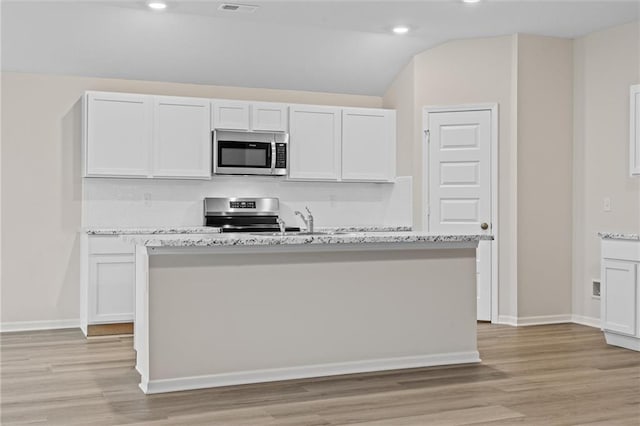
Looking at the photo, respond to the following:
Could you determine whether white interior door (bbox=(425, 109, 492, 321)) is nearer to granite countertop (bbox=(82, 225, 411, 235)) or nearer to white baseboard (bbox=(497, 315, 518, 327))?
white baseboard (bbox=(497, 315, 518, 327))

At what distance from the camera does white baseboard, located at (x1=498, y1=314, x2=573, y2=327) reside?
6253 millimetres

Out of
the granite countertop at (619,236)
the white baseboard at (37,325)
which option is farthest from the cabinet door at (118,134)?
the granite countertop at (619,236)

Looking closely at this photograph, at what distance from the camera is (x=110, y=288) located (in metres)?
5.80

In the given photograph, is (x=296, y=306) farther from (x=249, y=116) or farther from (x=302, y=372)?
Answer: (x=249, y=116)

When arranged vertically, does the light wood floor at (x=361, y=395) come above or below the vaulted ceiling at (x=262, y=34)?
below

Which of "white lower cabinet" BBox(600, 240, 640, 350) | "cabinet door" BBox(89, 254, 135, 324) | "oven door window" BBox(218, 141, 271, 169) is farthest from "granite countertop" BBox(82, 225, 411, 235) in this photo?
"white lower cabinet" BBox(600, 240, 640, 350)

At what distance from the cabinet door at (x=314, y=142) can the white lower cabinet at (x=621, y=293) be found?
266 centimetres

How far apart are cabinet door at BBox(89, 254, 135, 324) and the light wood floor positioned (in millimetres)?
720

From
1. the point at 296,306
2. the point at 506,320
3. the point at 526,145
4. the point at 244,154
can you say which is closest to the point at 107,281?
the point at 244,154

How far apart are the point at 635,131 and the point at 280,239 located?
3.40 meters

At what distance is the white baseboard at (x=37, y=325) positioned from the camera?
603 cm

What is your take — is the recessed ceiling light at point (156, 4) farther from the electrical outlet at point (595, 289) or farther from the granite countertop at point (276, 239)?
the electrical outlet at point (595, 289)

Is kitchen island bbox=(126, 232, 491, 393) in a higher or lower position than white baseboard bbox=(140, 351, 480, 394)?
higher

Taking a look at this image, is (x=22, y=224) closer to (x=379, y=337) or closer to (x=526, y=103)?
(x=379, y=337)
